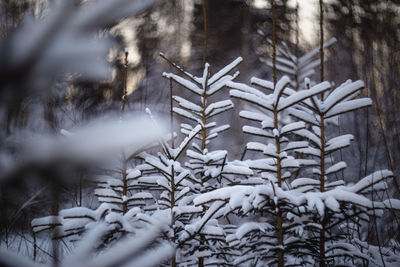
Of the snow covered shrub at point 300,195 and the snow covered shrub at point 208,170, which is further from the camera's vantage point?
the snow covered shrub at point 208,170

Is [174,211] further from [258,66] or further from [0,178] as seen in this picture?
[258,66]

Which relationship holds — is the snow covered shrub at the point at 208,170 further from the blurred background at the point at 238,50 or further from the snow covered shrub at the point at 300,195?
the blurred background at the point at 238,50

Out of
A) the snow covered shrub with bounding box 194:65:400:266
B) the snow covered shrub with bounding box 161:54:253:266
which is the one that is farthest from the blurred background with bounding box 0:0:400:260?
the snow covered shrub with bounding box 194:65:400:266

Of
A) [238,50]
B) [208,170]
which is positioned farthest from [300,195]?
[238,50]

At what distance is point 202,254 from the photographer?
178 cm

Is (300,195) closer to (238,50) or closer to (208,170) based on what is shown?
(208,170)

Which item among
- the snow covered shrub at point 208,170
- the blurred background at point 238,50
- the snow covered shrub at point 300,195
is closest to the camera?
the snow covered shrub at point 300,195

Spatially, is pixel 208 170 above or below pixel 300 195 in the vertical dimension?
above

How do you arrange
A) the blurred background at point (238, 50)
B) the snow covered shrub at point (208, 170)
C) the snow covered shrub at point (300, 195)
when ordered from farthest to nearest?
the blurred background at point (238, 50) → the snow covered shrub at point (208, 170) → the snow covered shrub at point (300, 195)

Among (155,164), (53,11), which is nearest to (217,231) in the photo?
(155,164)

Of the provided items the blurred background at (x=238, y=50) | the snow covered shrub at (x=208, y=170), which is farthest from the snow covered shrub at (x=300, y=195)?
the blurred background at (x=238, y=50)

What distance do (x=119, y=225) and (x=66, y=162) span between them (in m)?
1.24

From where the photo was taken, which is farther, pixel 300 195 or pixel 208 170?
pixel 208 170

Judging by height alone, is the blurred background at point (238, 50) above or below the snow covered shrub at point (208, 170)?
above
